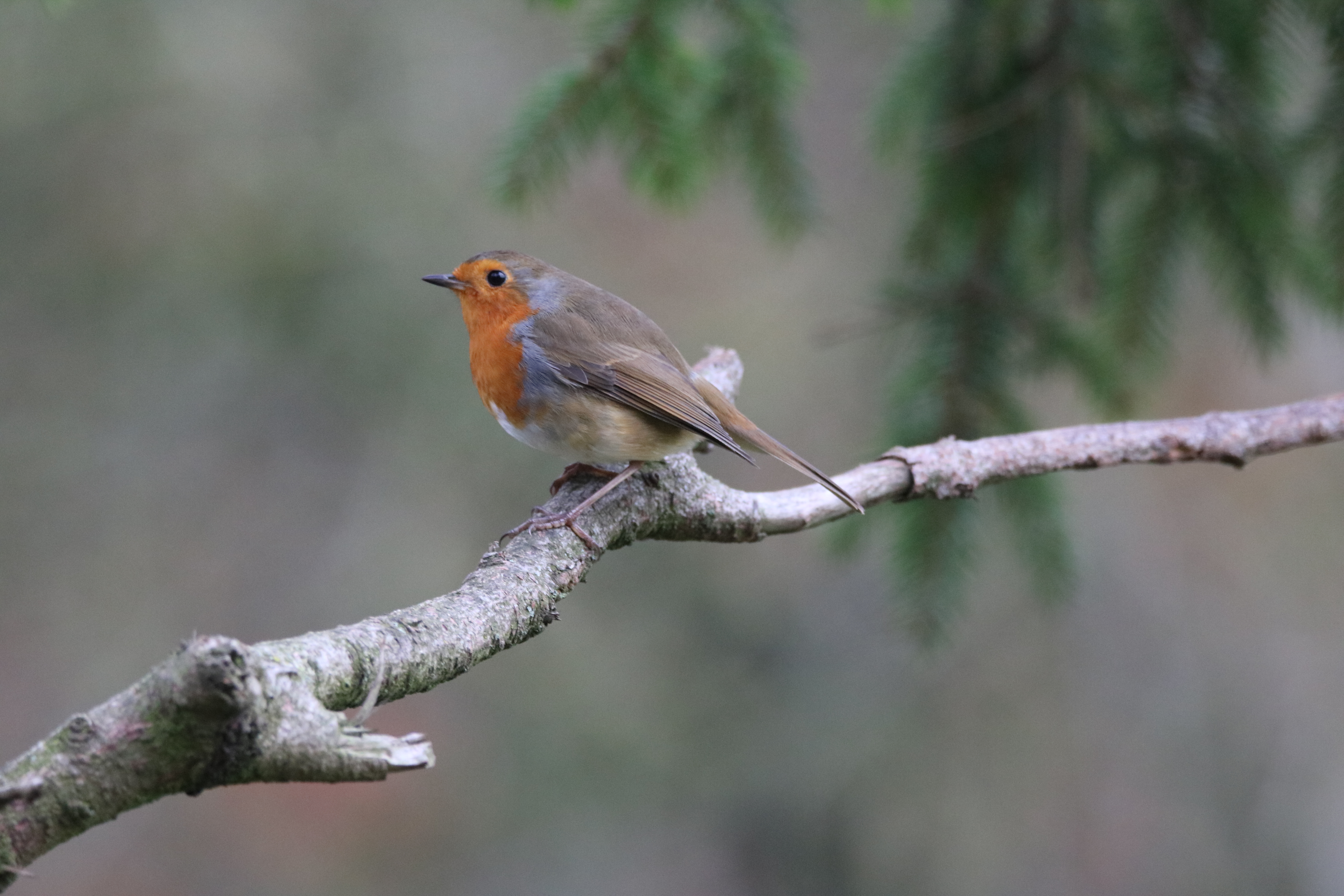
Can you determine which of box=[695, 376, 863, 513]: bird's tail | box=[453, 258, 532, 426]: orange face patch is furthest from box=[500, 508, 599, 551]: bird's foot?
box=[453, 258, 532, 426]: orange face patch

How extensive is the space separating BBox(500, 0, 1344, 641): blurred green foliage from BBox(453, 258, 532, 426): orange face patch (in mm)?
303

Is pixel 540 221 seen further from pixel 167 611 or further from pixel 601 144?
pixel 167 611

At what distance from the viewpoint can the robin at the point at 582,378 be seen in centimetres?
279

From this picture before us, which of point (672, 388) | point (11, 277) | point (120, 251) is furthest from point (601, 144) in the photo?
point (672, 388)

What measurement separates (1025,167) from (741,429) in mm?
1235

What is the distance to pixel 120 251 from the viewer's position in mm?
5508

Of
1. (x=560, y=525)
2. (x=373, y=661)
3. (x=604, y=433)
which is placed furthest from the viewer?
(x=604, y=433)

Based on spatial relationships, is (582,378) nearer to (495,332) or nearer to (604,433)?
(604,433)

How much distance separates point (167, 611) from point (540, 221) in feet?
10.2

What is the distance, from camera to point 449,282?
3371mm

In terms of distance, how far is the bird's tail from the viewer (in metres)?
2.69

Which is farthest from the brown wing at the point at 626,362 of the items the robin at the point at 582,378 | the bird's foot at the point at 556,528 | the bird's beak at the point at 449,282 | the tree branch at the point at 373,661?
the bird's foot at the point at 556,528

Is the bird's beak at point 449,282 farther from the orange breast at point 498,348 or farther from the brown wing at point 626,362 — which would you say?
the brown wing at point 626,362

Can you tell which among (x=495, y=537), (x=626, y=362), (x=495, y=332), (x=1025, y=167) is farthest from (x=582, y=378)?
(x=495, y=537)
